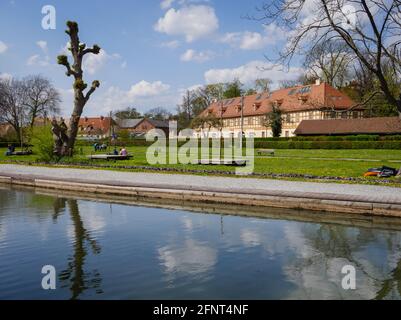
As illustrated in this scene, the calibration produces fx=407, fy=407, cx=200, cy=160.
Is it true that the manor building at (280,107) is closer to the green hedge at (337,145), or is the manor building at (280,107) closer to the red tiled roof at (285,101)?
the red tiled roof at (285,101)

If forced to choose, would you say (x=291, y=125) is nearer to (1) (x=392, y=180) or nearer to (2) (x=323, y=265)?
(1) (x=392, y=180)

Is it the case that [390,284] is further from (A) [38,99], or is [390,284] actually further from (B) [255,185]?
(A) [38,99]

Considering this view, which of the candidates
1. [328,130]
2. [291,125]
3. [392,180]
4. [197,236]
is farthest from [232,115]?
[197,236]

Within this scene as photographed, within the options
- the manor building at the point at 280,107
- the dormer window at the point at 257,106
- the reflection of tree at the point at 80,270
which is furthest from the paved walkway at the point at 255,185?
the dormer window at the point at 257,106

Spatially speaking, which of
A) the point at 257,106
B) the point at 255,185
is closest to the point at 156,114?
the point at 257,106

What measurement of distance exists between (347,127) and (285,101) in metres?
17.7

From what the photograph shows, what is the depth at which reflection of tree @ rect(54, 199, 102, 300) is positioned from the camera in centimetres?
656

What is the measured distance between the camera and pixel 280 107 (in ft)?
225

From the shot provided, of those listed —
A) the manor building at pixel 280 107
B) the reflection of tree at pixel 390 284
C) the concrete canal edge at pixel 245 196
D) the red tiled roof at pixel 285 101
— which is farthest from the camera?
the manor building at pixel 280 107

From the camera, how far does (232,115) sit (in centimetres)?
7694

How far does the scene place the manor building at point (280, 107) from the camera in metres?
61.2

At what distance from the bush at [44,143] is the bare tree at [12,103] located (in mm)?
42390

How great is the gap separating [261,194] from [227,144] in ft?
125
